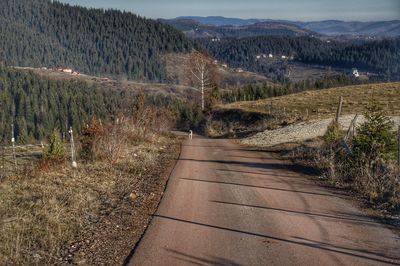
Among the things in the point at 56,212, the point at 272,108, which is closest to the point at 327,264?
the point at 56,212

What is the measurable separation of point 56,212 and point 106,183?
9.54ft

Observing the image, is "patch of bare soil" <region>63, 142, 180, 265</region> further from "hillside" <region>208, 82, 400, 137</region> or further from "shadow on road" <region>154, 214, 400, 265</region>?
"hillside" <region>208, 82, 400, 137</region>

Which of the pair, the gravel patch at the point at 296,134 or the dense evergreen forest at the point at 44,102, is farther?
the dense evergreen forest at the point at 44,102

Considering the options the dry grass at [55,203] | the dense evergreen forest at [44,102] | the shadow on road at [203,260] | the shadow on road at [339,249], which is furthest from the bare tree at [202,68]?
the dense evergreen forest at [44,102]

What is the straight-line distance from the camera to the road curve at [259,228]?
6617mm

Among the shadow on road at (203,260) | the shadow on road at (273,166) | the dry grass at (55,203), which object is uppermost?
the shadow on road at (203,260)

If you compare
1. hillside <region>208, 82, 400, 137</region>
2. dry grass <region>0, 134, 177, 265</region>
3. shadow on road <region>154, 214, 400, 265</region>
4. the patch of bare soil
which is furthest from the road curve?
hillside <region>208, 82, 400, 137</region>

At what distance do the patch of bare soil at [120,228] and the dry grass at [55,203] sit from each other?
11 cm

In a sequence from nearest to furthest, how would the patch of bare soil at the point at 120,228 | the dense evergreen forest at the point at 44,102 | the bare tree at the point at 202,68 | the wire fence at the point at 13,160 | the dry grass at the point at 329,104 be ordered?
the patch of bare soil at the point at 120,228
the wire fence at the point at 13,160
the dry grass at the point at 329,104
the bare tree at the point at 202,68
the dense evergreen forest at the point at 44,102

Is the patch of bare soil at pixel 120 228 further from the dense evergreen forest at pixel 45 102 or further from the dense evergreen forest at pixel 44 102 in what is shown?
the dense evergreen forest at pixel 44 102

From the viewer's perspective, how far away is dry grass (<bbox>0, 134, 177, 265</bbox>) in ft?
22.4

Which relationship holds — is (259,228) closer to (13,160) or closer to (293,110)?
(13,160)

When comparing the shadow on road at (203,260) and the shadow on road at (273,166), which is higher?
the shadow on road at (203,260)

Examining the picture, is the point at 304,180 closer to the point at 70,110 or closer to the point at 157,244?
the point at 157,244
